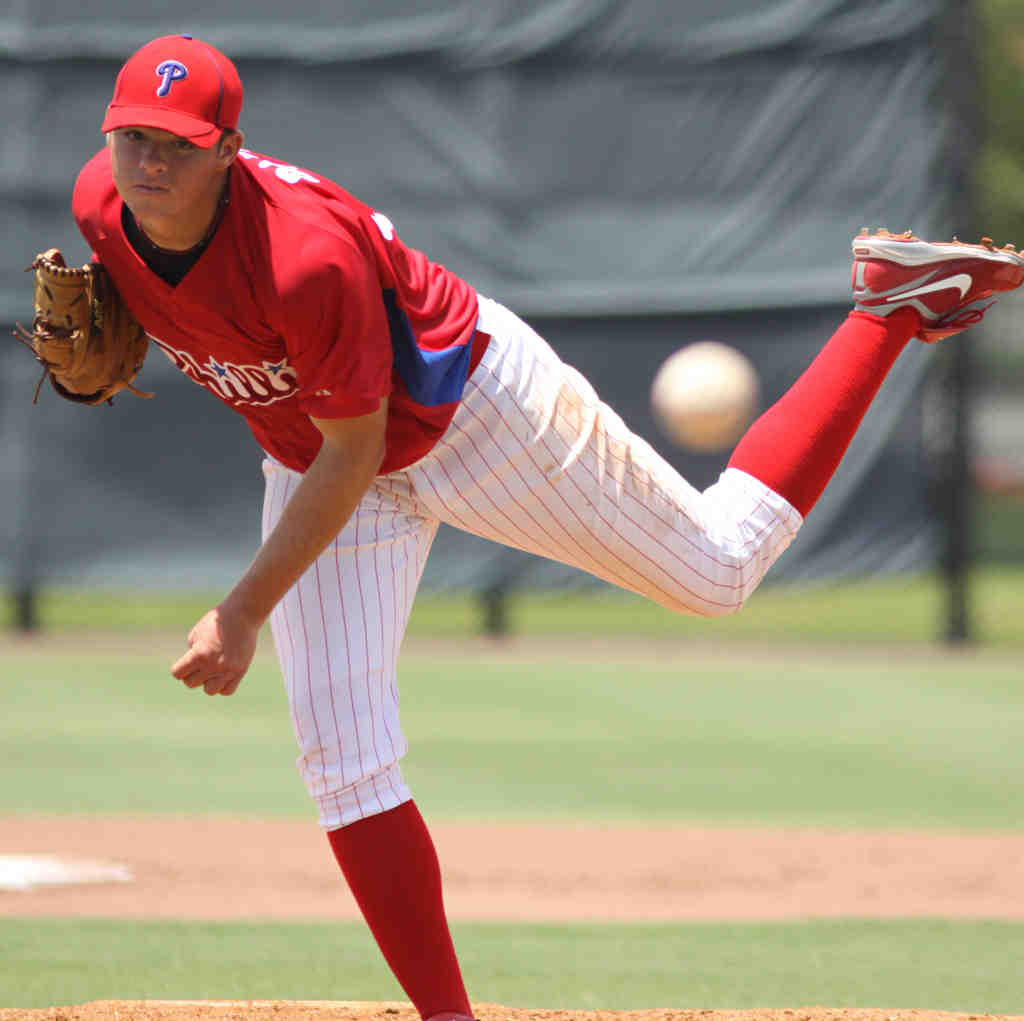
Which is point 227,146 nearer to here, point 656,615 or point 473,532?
point 473,532

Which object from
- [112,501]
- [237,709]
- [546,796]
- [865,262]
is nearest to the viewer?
[865,262]

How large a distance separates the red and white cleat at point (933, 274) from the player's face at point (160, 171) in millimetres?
1264

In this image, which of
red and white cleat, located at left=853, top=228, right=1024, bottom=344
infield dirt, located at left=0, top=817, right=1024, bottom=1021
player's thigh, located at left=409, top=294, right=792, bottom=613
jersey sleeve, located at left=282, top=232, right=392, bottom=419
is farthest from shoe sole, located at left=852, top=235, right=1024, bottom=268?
infield dirt, located at left=0, top=817, right=1024, bottom=1021

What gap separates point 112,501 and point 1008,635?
4.78 m

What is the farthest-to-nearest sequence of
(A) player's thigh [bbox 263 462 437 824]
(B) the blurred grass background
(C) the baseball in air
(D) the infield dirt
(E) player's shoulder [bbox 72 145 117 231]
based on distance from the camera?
(B) the blurred grass background
(C) the baseball in air
(D) the infield dirt
(A) player's thigh [bbox 263 462 437 824]
(E) player's shoulder [bbox 72 145 117 231]

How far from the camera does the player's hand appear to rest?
2303 mm

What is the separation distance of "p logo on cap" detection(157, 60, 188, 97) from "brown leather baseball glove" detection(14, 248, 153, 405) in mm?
363

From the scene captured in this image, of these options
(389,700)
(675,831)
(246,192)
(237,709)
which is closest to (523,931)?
(675,831)

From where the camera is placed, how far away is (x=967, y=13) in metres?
8.73

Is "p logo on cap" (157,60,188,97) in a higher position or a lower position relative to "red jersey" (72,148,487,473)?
higher

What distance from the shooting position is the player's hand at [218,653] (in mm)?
2303

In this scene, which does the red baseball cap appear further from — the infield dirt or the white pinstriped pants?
the infield dirt

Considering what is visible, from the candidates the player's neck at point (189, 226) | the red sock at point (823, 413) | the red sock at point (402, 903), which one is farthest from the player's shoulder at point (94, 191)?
the red sock at point (823, 413)

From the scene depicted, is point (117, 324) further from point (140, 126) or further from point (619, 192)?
point (619, 192)
